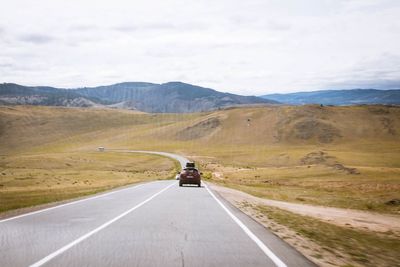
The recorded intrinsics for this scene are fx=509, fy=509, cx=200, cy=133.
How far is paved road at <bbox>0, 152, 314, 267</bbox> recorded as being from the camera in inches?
353

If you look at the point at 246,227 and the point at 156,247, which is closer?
the point at 156,247

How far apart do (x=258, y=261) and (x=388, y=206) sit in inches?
861

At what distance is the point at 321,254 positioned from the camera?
33.5 ft

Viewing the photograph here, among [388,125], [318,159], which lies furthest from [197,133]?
[318,159]

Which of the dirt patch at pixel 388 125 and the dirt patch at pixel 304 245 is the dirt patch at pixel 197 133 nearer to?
the dirt patch at pixel 388 125

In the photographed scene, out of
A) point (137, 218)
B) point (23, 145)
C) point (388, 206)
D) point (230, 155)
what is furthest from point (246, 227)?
point (23, 145)

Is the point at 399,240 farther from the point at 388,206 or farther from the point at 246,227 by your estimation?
the point at 388,206

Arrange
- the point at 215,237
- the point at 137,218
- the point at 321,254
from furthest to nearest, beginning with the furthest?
1. the point at 137,218
2. the point at 215,237
3. the point at 321,254

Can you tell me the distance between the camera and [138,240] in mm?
11328

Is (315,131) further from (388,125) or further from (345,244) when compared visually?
(345,244)

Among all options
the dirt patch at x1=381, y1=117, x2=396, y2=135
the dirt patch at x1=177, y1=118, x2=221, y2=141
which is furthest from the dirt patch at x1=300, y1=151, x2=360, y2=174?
the dirt patch at x1=177, y1=118, x2=221, y2=141

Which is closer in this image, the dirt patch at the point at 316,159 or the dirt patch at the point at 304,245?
the dirt patch at the point at 304,245

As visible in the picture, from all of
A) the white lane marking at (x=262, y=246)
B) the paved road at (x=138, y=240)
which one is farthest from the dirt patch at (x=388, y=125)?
the white lane marking at (x=262, y=246)

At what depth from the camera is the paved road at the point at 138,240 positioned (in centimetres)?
897
